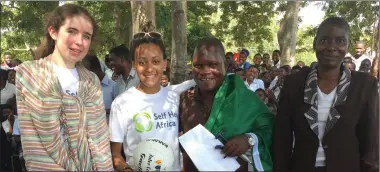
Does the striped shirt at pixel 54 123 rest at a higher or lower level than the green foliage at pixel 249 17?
lower

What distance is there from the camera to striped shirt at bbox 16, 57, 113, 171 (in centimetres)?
217

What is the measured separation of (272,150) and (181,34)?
19.2 feet

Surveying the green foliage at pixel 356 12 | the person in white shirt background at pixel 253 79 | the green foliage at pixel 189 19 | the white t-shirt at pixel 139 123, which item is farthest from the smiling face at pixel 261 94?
the green foliage at pixel 356 12

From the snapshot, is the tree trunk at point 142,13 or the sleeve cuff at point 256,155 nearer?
the sleeve cuff at point 256,155

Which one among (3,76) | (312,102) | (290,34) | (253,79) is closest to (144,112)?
(312,102)

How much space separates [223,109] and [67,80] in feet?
3.51

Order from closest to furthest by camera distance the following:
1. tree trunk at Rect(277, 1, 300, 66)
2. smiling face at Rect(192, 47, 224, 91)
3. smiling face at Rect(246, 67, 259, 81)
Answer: smiling face at Rect(192, 47, 224, 91)
smiling face at Rect(246, 67, 259, 81)
tree trunk at Rect(277, 1, 300, 66)

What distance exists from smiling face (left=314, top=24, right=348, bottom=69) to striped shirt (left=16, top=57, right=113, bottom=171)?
1589mm

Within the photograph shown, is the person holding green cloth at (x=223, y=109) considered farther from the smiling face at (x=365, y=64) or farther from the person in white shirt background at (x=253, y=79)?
the smiling face at (x=365, y=64)

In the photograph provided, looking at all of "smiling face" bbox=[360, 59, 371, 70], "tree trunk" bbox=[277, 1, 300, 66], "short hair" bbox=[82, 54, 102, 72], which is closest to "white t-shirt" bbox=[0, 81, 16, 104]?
"short hair" bbox=[82, 54, 102, 72]

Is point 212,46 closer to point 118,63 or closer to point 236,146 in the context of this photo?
point 236,146

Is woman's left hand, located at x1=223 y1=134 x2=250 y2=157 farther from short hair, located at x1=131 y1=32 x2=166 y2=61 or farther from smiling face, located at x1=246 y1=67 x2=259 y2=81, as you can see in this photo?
smiling face, located at x1=246 y1=67 x2=259 y2=81

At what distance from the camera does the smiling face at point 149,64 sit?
268cm

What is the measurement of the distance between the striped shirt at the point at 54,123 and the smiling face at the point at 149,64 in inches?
17.5
